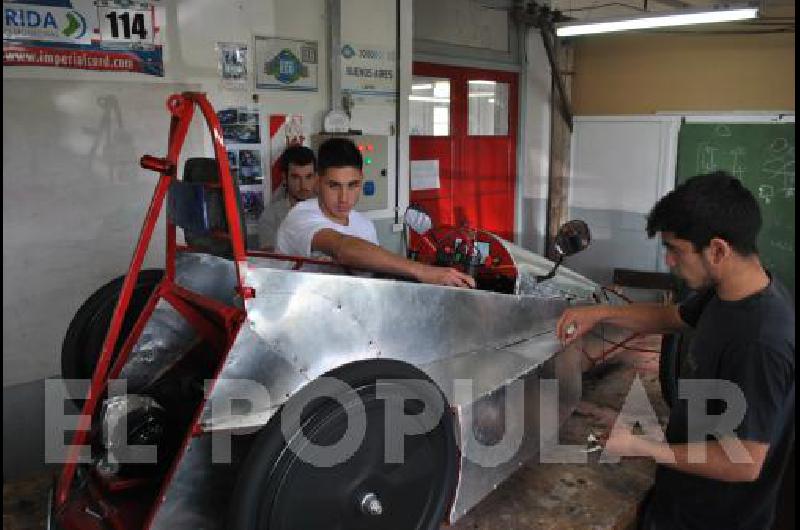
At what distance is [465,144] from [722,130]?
2451 mm

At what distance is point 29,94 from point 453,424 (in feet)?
7.22

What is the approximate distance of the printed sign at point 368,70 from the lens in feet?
13.3

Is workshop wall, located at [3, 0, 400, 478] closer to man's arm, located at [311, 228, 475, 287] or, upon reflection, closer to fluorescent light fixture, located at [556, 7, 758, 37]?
man's arm, located at [311, 228, 475, 287]

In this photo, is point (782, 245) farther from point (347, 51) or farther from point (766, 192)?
point (347, 51)

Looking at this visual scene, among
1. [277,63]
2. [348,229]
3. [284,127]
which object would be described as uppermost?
[277,63]

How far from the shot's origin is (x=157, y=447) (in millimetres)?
1803

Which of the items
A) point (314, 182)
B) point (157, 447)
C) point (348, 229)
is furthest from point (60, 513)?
point (314, 182)

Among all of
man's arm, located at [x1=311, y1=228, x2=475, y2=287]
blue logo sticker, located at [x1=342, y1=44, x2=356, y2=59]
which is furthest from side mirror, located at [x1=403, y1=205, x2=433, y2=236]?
blue logo sticker, located at [x1=342, y1=44, x2=356, y2=59]

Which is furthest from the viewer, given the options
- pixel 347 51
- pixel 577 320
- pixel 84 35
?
pixel 347 51

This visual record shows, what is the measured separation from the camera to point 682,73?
6.50 m

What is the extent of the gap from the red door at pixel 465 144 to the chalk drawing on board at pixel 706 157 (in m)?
1.74

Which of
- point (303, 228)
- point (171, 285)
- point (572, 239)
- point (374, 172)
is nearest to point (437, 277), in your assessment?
point (303, 228)

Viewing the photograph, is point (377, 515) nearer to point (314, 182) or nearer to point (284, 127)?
point (314, 182)

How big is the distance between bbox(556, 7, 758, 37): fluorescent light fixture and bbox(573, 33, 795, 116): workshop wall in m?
1.17
